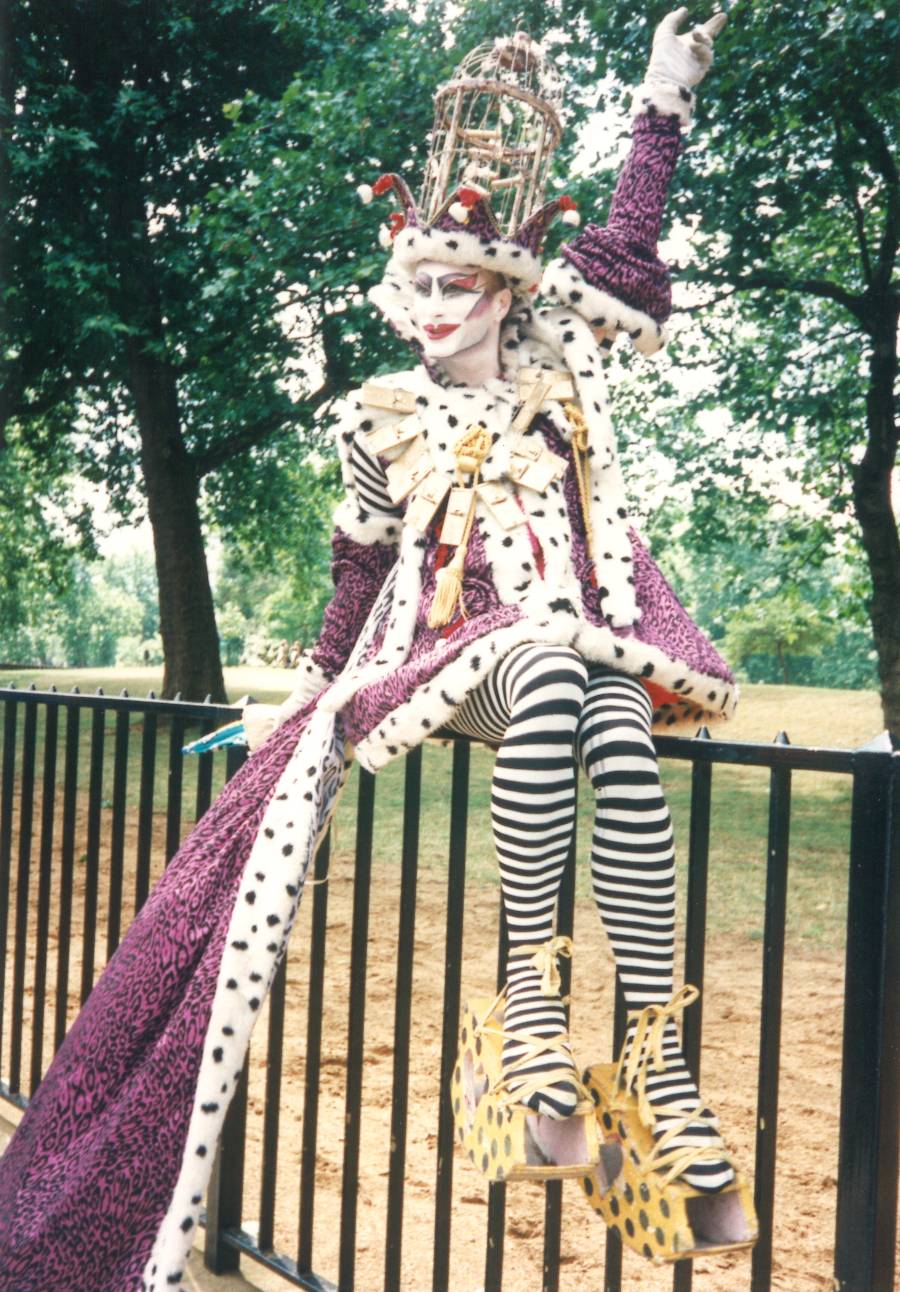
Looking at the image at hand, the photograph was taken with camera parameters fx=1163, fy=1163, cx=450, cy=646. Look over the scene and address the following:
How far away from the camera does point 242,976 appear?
2.38 meters

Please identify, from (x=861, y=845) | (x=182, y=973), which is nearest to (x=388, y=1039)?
(x=182, y=973)

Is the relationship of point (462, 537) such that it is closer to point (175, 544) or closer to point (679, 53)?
point (679, 53)

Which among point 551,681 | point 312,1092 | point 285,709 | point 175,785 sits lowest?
point 312,1092

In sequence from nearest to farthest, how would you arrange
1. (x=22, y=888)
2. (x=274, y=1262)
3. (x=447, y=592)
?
(x=447, y=592)
(x=274, y=1262)
(x=22, y=888)

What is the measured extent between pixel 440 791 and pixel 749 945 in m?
4.80

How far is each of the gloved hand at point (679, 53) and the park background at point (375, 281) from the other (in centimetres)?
413

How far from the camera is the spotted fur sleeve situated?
2607 mm

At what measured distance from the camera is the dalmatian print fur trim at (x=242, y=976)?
2.33 m

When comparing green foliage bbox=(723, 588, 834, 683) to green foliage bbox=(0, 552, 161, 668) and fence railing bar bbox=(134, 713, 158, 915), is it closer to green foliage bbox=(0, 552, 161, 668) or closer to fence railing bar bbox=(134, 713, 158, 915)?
green foliage bbox=(0, 552, 161, 668)

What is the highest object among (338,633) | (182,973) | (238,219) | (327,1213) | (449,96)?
(238,219)

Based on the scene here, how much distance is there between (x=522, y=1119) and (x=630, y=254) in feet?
6.03

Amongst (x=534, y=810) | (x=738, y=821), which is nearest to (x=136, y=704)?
(x=534, y=810)

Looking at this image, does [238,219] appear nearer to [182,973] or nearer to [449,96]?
[449,96]

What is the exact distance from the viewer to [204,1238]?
341 cm
